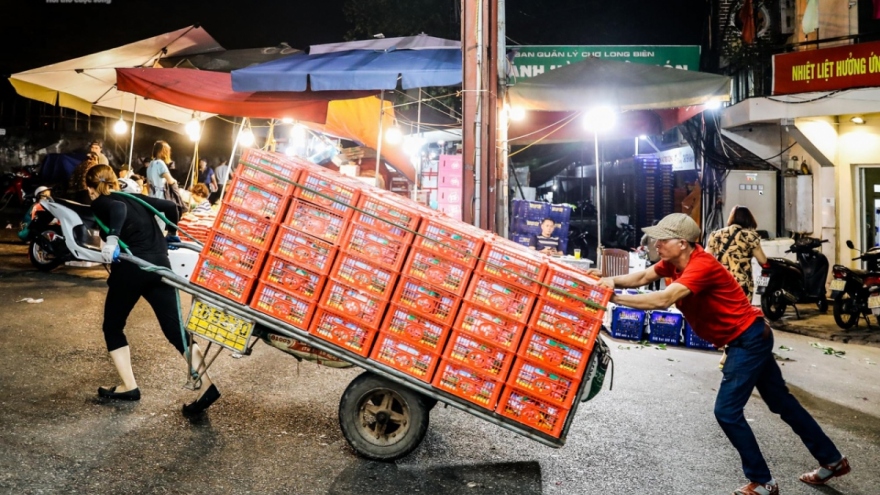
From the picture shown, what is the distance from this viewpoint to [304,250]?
177 inches

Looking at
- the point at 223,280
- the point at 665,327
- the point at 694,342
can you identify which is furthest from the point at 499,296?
the point at 694,342

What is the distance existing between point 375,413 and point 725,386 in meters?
2.34

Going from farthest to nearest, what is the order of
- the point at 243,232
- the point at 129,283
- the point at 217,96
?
the point at 217,96
the point at 129,283
the point at 243,232

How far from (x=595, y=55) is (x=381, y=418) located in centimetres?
1191

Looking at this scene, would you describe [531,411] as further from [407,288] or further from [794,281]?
[794,281]

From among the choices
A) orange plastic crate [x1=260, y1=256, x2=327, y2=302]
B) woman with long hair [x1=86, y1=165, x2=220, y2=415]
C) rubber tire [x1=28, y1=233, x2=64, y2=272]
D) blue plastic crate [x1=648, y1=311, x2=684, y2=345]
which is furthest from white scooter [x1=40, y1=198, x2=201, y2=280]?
blue plastic crate [x1=648, y1=311, x2=684, y2=345]

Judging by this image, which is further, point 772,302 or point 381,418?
point 772,302

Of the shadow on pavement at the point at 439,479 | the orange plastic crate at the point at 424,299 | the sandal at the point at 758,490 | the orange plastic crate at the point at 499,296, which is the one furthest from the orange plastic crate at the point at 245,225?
the sandal at the point at 758,490

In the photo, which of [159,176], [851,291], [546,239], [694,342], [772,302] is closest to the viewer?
[694,342]

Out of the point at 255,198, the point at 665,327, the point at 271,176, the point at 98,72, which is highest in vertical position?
the point at 98,72

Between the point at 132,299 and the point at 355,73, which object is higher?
the point at 355,73

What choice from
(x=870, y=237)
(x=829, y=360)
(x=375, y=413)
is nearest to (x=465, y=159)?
(x=375, y=413)

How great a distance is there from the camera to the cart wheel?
184 inches

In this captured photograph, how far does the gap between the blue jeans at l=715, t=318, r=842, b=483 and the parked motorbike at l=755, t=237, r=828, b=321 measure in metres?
6.72
